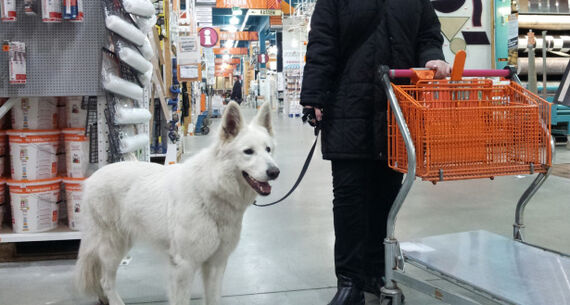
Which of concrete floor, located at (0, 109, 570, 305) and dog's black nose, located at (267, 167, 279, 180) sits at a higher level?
dog's black nose, located at (267, 167, 279, 180)

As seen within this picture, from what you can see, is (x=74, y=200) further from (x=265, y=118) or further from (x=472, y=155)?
(x=472, y=155)

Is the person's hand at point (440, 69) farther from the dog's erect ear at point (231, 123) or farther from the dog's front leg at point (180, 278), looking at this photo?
the dog's front leg at point (180, 278)

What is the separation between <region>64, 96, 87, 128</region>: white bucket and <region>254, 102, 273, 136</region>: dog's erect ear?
157 cm

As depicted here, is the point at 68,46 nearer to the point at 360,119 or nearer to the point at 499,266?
the point at 360,119

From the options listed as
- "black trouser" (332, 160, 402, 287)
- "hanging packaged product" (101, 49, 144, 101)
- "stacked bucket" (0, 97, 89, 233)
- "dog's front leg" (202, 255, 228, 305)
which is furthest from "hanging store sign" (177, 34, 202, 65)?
"dog's front leg" (202, 255, 228, 305)

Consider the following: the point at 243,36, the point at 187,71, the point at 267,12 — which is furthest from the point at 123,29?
the point at 243,36

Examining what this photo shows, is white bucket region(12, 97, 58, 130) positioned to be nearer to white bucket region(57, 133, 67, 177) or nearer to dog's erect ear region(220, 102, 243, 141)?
white bucket region(57, 133, 67, 177)

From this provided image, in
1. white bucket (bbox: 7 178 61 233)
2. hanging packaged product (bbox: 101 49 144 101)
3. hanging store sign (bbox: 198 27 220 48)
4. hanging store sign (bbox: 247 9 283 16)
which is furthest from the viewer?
hanging store sign (bbox: 247 9 283 16)

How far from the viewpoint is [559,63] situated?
8070 mm

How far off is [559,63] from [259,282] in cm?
785

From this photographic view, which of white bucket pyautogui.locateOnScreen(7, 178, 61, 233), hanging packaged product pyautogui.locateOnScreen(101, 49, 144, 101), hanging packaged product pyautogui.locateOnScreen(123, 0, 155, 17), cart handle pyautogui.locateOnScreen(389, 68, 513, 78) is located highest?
hanging packaged product pyautogui.locateOnScreen(123, 0, 155, 17)

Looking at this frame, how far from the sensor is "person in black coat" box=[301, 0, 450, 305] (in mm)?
2041

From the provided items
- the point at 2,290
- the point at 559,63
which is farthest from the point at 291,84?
the point at 2,290

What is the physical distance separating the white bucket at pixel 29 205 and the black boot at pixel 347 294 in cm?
198
